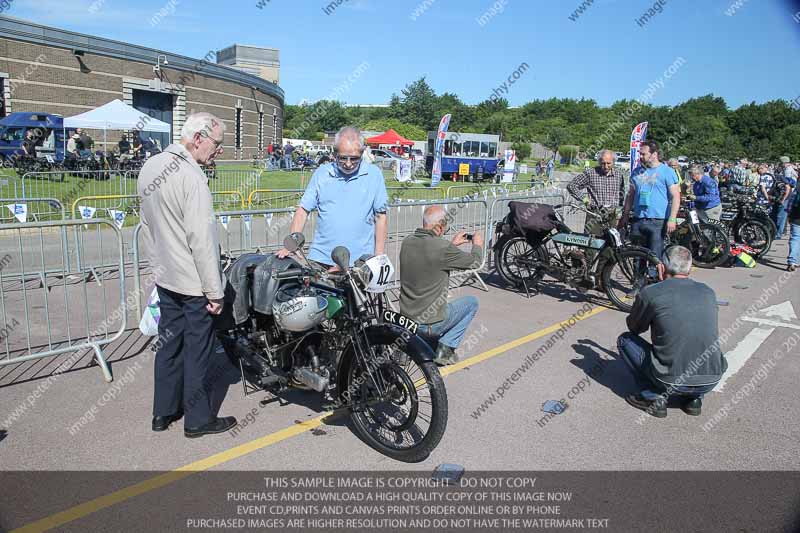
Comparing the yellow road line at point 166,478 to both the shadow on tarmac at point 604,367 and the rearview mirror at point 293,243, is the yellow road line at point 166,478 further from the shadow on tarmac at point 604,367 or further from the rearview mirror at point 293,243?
the shadow on tarmac at point 604,367

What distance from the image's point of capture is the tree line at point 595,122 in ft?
160

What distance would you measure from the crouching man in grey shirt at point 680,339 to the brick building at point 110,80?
32199 mm

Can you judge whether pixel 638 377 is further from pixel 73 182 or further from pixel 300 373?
pixel 73 182

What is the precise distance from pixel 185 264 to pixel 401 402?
62.1 inches

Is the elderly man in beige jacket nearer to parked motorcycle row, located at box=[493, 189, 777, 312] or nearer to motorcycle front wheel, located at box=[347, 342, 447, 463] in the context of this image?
motorcycle front wheel, located at box=[347, 342, 447, 463]

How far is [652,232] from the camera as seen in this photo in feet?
25.1

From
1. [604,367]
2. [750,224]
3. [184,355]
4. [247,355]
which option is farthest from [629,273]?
[750,224]

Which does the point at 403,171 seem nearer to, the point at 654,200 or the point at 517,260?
the point at 517,260

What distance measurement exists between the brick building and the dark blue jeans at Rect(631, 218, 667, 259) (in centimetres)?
3051

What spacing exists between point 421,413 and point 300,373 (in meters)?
0.85

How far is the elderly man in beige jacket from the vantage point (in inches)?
140

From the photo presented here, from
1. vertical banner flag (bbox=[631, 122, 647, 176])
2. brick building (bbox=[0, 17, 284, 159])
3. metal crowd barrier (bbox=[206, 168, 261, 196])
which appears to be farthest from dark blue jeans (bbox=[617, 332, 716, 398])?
brick building (bbox=[0, 17, 284, 159])

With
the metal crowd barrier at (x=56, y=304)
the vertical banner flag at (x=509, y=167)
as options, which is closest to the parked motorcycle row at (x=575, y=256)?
the metal crowd barrier at (x=56, y=304)

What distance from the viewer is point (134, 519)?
299cm
